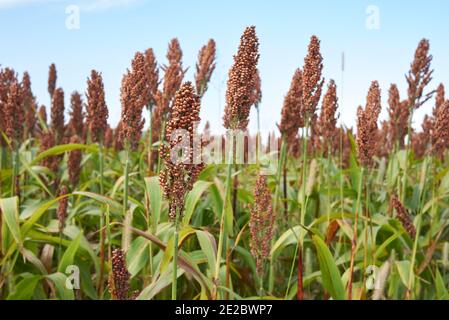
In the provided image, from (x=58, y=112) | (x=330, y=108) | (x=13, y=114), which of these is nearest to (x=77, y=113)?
(x=58, y=112)

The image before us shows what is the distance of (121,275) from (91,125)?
1528 millimetres

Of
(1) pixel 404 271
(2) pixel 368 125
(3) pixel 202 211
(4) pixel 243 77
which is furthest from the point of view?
(3) pixel 202 211


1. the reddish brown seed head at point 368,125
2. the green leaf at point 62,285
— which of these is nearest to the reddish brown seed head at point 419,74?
the reddish brown seed head at point 368,125

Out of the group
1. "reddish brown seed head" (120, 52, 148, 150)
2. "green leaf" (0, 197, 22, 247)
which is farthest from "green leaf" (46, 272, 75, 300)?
"reddish brown seed head" (120, 52, 148, 150)

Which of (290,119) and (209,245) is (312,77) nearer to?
(209,245)

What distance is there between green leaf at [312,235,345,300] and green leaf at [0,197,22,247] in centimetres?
157

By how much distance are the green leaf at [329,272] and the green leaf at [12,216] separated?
157 centimetres

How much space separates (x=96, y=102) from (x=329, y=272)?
1499mm

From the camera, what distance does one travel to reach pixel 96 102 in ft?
9.70

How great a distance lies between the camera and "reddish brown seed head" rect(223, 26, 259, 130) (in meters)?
1.81

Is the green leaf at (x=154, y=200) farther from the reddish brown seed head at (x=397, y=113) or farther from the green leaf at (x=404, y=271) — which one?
the reddish brown seed head at (x=397, y=113)

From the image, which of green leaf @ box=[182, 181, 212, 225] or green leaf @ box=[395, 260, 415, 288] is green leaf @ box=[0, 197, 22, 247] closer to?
green leaf @ box=[182, 181, 212, 225]
